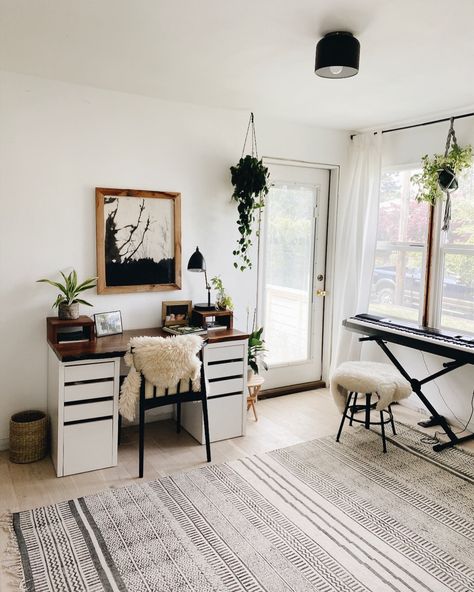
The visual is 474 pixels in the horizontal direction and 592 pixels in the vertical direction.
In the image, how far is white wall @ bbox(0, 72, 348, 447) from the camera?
10.6 feet

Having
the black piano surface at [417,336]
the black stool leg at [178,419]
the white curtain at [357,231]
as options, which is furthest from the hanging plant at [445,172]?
the black stool leg at [178,419]

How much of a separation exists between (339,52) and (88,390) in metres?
2.28

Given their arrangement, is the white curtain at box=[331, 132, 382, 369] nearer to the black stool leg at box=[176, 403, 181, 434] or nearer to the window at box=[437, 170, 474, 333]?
the window at box=[437, 170, 474, 333]

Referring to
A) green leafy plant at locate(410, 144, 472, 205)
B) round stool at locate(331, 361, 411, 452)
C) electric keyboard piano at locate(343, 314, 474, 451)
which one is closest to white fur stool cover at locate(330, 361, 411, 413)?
round stool at locate(331, 361, 411, 452)

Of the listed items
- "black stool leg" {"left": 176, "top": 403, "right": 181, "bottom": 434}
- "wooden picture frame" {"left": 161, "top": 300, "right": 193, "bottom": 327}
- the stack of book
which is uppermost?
"wooden picture frame" {"left": 161, "top": 300, "right": 193, "bottom": 327}

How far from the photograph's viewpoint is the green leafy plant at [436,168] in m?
3.66

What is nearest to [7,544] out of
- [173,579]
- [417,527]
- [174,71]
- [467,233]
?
[173,579]

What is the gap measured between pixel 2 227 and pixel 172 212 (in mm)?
1187

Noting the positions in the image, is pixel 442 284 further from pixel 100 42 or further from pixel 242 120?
pixel 100 42

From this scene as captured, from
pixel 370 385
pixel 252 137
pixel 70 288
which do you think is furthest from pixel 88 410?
pixel 252 137

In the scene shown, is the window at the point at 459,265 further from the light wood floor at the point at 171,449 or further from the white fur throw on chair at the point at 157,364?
the white fur throw on chair at the point at 157,364

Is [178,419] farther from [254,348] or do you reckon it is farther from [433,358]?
[433,358]

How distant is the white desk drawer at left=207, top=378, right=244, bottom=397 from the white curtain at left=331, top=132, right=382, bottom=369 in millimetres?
1312

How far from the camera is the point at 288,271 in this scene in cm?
452
